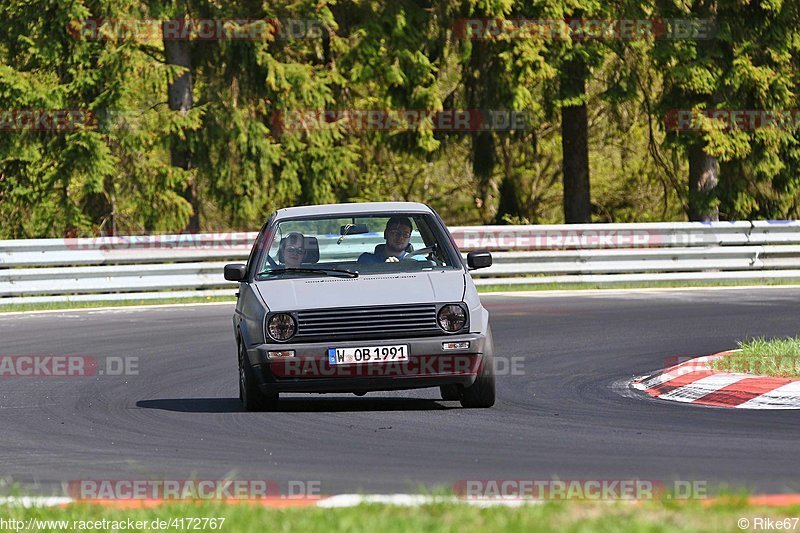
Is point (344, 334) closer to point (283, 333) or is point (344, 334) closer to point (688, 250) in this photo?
point (283, 333)

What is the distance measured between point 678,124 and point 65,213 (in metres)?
12.4

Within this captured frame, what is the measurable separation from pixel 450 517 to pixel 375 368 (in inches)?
166

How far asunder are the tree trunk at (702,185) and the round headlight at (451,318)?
19.7 meters

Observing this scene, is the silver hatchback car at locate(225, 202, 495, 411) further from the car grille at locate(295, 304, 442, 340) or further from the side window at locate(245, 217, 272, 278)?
the side window at locate(245, 217, 272, 278)

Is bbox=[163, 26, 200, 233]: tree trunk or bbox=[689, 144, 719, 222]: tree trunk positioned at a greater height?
bbox=[163, 26, 200, 233]: tree trunk

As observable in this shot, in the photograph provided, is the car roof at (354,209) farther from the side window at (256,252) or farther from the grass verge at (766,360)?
the grass verge at (766,360)

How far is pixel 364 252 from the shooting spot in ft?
37.9

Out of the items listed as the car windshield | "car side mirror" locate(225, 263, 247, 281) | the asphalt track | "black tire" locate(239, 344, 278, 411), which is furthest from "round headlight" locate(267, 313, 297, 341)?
"car side mirror" locate(225, 263, 247, 281)

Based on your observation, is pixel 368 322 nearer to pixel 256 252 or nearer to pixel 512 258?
pixel 256 252

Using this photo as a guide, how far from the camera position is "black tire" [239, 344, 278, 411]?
35.7 feet

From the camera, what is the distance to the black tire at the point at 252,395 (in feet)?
35.7

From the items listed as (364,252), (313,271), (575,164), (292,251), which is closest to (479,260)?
(364,252)

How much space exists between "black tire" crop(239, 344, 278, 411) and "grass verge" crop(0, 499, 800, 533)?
401 cm

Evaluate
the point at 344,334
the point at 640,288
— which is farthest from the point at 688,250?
the point at 344,334
